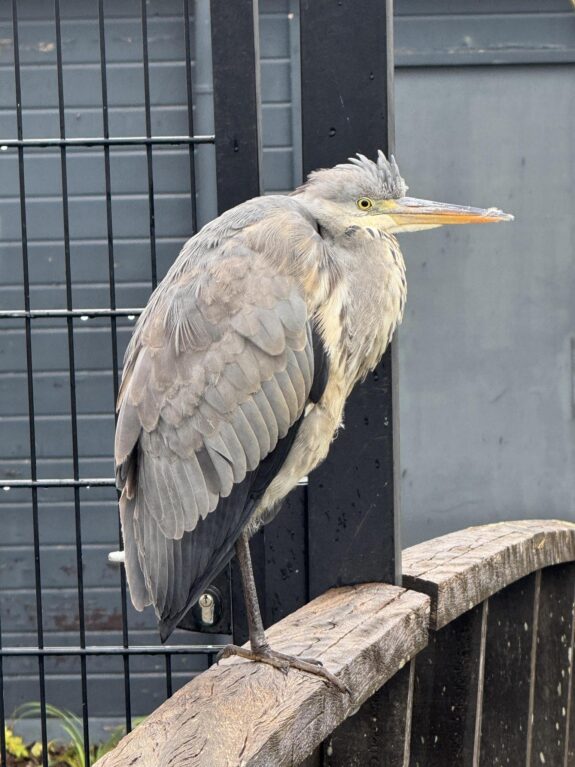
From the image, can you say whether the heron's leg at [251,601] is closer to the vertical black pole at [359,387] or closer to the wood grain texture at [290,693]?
the wood grain texture at [290,693]

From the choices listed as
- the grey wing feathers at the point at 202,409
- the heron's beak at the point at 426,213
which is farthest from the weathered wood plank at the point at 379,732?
the heron's beak at the point at 426,213

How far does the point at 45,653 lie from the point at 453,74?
2.75 m

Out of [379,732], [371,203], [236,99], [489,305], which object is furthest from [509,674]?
[489,305]

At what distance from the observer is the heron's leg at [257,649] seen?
148 centimetres

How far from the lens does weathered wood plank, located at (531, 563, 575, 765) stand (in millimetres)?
2189

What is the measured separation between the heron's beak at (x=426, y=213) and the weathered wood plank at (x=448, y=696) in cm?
67

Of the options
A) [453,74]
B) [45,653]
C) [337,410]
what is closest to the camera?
[337,410]

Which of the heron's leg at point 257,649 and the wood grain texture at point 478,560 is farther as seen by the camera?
the wood grain texture at point 478,560

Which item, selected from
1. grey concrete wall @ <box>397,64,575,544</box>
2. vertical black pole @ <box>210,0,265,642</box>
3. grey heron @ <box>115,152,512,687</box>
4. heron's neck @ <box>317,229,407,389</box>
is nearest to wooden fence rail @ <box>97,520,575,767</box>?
grey heron @ <box>115,152,512,687</box>

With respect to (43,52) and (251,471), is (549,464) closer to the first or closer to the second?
(43,52)

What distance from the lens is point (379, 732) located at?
174cm

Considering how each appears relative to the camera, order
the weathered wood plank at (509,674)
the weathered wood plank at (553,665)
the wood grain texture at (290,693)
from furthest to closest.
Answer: the weathered wood plank at (553,665) < the weathered wood plank at (509,674) < the wood grain texture at (290,693)

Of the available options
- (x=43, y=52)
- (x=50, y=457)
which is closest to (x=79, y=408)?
(x=50, y=457)

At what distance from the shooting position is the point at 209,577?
1688mm
